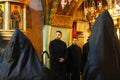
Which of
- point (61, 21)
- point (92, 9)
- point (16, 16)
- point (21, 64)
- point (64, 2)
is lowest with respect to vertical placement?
point (21, 64)

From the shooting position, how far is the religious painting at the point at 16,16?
936 centimetres

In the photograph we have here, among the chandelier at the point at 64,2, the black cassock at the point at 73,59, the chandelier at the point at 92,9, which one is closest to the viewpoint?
the black cassock at the point at 73,59

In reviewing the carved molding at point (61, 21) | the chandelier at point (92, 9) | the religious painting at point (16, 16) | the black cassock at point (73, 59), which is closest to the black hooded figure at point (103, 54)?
the religious painting at point (16, 16)

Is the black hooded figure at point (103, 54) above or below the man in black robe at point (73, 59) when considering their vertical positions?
above

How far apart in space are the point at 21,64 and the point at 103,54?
33.3 inches

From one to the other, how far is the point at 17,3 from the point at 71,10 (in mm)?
3956

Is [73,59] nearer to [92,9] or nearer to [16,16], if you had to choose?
[16,16]

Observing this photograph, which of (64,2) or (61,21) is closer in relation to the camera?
(64,2)

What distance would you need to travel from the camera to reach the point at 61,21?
41.5ft

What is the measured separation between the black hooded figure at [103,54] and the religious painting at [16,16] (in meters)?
6.75

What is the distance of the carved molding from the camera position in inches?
486

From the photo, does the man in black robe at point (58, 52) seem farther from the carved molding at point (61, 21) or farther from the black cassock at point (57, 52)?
the carved molding at point (61, 21)

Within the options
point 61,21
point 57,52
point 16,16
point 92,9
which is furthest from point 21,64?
point 92,9

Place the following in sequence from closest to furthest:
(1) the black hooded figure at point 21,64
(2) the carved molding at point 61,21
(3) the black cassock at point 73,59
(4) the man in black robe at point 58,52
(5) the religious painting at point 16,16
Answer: (1) the black hooded figure at point 21,64, (4) the man in black robe at point 58,52, (5) the religious painting at point 16,16, (3) the black cassock at point 73,59, (2) the carved molding at point 61,21
